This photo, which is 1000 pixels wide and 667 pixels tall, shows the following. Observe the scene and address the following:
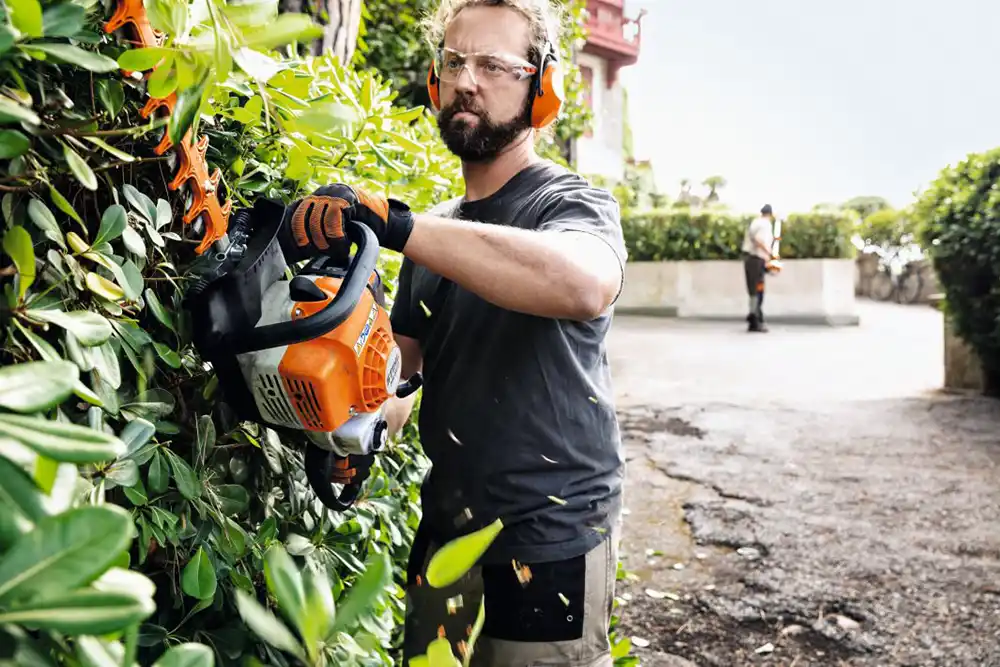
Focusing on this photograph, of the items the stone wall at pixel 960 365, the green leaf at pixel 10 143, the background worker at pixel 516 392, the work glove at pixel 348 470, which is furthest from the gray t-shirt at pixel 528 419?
the stone wall at pixel 960 365

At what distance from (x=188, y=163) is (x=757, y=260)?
1210 cm

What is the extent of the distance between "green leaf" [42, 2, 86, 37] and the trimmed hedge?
1347 centimetres

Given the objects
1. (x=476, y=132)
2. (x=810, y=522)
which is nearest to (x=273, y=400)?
(x=476, y=132)

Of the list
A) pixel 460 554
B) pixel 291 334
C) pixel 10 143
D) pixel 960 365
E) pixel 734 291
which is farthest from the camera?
pixel 734 291

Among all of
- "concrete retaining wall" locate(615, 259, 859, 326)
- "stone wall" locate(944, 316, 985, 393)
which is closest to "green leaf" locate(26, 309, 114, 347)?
"stone wall" locate(944, 316, 985, 393)

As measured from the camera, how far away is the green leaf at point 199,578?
971 millimetres

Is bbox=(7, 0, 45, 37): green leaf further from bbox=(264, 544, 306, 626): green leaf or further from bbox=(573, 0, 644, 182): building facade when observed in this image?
bbox=(573, 0, 644, 182): building facade

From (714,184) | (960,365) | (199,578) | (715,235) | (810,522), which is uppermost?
(714,184)

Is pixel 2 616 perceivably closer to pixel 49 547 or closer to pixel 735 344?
pixel 49 547

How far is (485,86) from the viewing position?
1.83m

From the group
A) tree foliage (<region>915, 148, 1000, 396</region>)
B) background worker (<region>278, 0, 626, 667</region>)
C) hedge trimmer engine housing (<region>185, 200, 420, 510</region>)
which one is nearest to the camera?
hedge trimmer engine housing (<region>185, 200, 420, 510</region>)

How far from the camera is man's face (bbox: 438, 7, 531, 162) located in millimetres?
1830

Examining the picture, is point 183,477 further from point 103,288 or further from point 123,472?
point 103,288

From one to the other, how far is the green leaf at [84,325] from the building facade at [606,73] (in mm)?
24582
